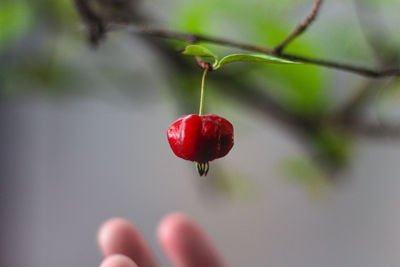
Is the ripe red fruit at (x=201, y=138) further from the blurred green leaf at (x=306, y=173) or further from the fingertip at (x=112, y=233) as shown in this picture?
the blurred green leaf at (x=306, y=173)

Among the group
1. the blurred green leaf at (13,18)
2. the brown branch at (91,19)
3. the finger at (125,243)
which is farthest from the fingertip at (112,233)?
the blurred green leaf at (13,18)

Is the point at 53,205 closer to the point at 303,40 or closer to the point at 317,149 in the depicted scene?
the point at 317,149

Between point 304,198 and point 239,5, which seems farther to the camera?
point 304,198

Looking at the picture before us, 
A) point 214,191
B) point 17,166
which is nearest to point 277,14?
point 214,191

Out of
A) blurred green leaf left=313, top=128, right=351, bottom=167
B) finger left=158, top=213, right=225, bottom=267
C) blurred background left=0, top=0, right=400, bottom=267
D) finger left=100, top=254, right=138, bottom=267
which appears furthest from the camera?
blurred background left=0, top=0, right=400, bottom=267

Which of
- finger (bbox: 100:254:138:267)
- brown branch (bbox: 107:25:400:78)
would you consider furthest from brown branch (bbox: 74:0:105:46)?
finger (bbox: 100:254:138:267)

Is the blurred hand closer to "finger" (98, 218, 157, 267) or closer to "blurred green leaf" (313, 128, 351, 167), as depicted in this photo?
"finger" (98, 218, 157, 267)

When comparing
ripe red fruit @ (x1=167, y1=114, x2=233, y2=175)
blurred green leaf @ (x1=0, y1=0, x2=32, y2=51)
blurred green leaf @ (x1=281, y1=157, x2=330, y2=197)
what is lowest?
ripe red fruit @ (x1=167, y1=114, x2=233, y2=175)
